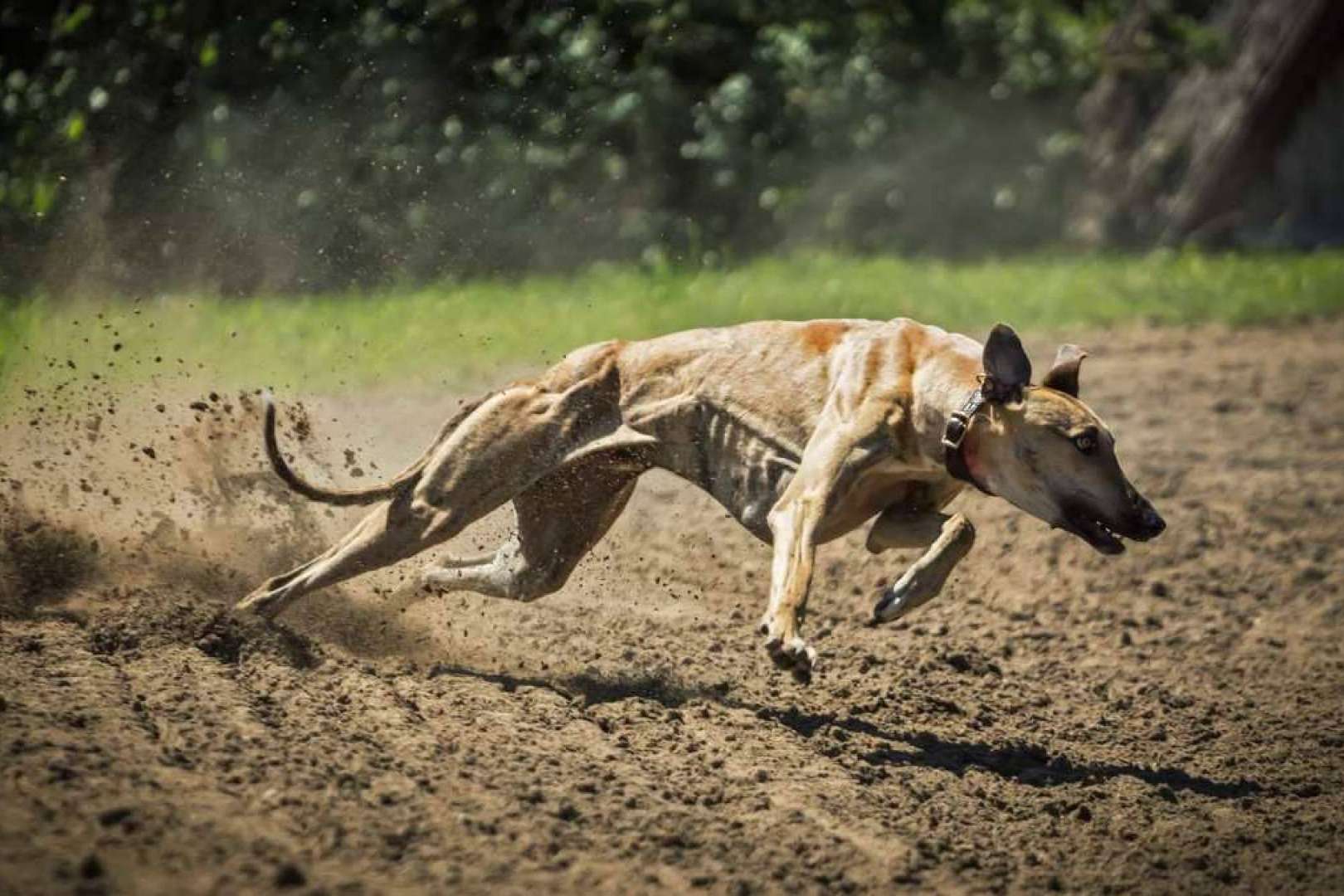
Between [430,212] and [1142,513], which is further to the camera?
[430,212]

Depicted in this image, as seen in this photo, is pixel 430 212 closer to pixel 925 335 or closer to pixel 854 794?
pixel 925 335

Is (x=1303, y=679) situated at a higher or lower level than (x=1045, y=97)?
lower

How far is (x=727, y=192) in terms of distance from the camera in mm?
16562

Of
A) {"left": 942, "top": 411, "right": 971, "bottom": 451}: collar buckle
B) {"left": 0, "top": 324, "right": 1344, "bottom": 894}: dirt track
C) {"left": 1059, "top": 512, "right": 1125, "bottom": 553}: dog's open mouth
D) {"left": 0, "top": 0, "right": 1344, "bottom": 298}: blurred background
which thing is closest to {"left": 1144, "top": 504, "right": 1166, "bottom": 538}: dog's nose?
A: {"left": 1059, "top": 512, "right": 1125, "bottom": 553}: dog's open mouth

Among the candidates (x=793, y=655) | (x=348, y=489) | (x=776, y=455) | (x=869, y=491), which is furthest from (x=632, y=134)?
(x=793, y=655)

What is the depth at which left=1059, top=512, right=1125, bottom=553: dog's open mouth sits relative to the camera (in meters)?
6.40

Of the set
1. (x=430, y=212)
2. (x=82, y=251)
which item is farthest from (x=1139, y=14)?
(x=82, y=251)

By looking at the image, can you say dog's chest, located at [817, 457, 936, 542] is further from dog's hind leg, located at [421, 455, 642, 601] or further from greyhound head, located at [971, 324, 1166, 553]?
dog's hind leg, located at [421, 455, 642, 601]

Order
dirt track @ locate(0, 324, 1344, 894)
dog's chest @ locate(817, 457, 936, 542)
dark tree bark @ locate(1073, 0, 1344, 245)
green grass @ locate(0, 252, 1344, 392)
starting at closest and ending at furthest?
dirt track @ locate(0, 324, 1344, 894) → dog's chest @ locate(817, 457, 936, 542) → green grass @ locate(0, 252, 1344, 392) → dark tree bark @ locate(1073, 0, 1344, 245)

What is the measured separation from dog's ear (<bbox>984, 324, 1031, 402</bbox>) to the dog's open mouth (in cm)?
48

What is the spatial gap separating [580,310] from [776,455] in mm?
7259

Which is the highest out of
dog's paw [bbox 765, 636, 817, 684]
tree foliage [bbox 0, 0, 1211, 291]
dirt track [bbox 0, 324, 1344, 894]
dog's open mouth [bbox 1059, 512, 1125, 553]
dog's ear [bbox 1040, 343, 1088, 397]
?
tree foliage [bbox 0, 0, 1211, 291]

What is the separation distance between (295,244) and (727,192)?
4.48 m

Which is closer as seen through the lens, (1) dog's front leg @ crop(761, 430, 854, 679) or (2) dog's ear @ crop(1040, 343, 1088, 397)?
(1) dog's front leg @ crop(761, 430, 854, 679)
